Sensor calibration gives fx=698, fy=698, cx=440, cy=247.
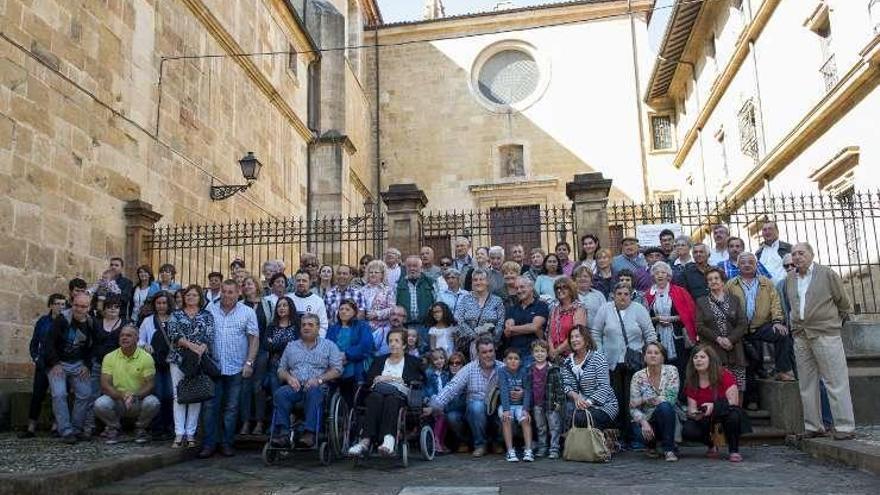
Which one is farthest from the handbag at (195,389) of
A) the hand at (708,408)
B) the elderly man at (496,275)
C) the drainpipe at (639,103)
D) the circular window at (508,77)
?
the circular window at (508,77)

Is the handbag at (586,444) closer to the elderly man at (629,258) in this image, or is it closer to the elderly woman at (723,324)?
the elderly woman at (723,324)

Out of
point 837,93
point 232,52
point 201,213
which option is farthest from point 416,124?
point 837,93

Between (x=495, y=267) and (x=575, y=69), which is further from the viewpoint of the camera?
(x=575, y=69)

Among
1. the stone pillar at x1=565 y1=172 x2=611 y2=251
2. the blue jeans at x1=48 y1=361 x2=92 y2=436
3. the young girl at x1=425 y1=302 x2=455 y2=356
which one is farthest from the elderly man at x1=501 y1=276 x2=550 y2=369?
the blue jeans at x1=48 y1=361 x2=92 y2=436

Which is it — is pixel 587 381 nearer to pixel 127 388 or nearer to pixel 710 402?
pixel 710 402

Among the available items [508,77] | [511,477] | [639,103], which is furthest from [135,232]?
[639,103]

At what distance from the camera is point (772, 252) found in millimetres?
8594

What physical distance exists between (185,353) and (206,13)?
926 centimetres

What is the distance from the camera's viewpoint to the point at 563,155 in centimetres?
2444

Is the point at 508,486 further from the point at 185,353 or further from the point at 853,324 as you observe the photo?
the point at 853,324

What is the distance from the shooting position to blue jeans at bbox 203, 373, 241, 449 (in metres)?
6.80

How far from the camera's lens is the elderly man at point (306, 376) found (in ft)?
20.7

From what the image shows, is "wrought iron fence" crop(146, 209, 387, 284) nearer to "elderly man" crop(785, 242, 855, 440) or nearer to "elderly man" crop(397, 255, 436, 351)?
"elderly man" crop(397, 255, 436, 351)

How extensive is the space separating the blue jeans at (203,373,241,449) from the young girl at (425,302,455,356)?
2.02 metres
